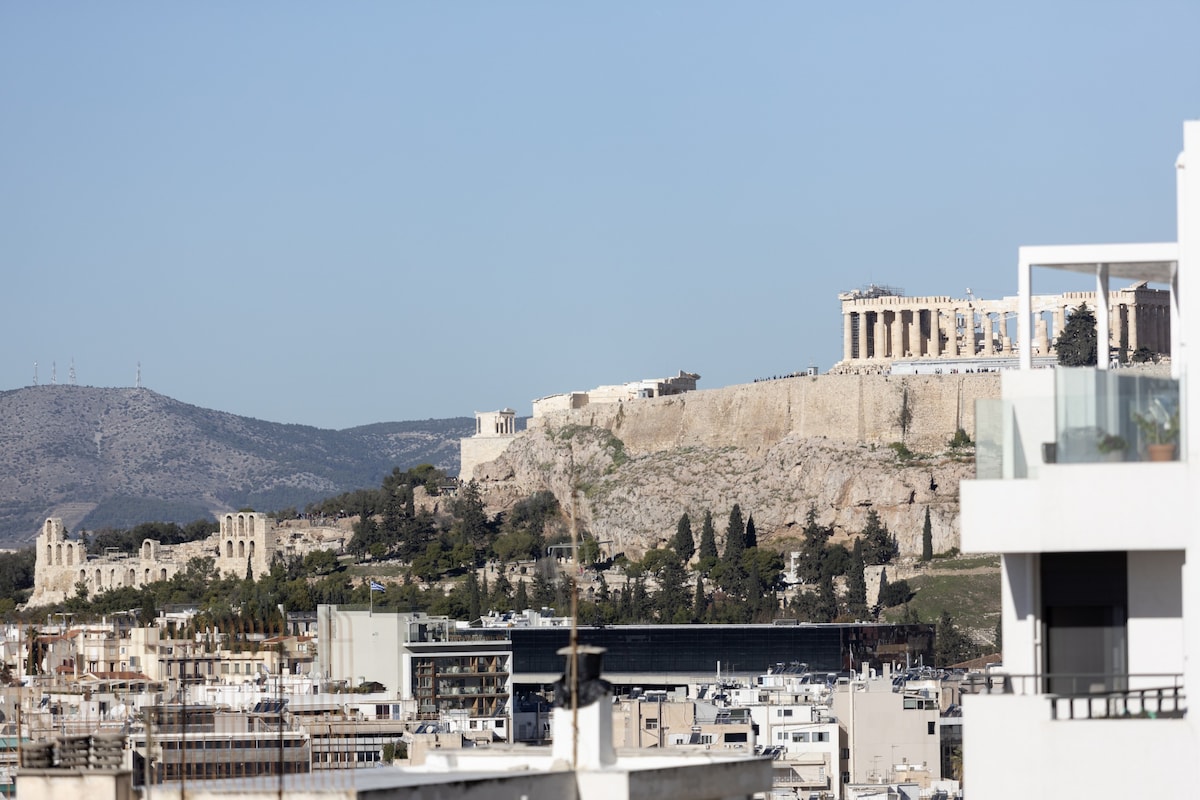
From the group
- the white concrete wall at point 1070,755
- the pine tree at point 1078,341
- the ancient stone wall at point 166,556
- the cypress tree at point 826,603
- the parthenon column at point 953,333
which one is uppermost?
the parthenon column at point 953,333

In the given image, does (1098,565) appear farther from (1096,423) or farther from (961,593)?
(961,593)

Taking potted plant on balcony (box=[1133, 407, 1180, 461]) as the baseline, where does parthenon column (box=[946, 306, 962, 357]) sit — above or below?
above

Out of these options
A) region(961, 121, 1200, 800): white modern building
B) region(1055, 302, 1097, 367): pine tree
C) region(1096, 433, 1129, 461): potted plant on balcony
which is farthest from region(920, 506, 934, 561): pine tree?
region(1096, 433, 1129, 461): potted plant on balcony

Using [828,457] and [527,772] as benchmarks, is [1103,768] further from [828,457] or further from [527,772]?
[828,457]

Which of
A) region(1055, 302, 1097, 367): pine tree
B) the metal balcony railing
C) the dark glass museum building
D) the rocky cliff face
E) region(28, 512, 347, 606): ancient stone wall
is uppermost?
region(1055, 302, 1097, 367): pine tree

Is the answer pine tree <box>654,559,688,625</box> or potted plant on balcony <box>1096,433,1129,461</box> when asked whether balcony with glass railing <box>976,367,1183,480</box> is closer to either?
potted plant on balcony <box>1096,433,1129,461</box>

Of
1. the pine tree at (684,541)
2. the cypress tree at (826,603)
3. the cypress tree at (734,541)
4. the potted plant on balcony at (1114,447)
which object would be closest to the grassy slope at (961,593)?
the cypress tree at (826,603)

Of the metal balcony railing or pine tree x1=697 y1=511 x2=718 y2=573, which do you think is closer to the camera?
the metal balcony railing

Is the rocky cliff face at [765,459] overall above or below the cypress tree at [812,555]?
above

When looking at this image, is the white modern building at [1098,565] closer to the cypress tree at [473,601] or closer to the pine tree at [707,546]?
the cypress tree at [473,601]
